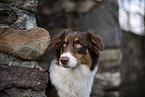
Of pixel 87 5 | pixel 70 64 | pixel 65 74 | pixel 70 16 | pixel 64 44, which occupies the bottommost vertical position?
pixel 65 74

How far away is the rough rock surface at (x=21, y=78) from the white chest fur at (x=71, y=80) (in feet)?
1.64

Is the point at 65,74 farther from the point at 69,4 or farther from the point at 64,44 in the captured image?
the point at 69,4

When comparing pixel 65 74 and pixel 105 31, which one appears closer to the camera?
pixel 65 74

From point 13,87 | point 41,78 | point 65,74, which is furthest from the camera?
point 65,74

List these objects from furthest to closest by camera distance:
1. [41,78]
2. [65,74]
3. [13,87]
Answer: [65,74] < [41,78] < [13,87]

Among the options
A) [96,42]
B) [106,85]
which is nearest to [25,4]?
[96,42]

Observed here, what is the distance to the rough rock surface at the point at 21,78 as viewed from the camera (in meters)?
1.42

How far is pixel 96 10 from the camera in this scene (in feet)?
13.2

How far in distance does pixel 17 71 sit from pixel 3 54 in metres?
0.21

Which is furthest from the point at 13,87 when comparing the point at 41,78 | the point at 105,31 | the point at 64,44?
the point at 105,31

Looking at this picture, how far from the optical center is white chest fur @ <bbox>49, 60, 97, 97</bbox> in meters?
2.14

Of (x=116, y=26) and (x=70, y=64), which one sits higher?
(x=116, y=26)

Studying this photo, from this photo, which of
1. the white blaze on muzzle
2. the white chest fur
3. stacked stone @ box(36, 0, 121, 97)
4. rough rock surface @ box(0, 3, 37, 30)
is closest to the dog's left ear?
the white chest fur

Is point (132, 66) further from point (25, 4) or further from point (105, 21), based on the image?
point (25, 4)
